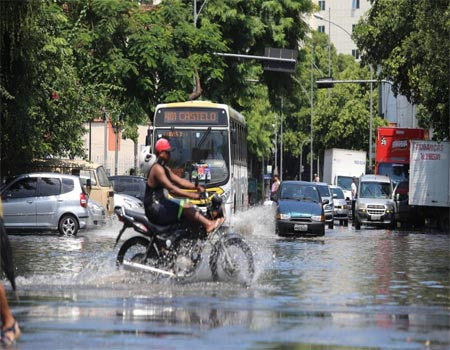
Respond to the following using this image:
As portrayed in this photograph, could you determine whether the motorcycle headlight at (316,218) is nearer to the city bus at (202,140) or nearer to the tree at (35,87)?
the city bus at (202,140)

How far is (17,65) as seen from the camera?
33.5 m

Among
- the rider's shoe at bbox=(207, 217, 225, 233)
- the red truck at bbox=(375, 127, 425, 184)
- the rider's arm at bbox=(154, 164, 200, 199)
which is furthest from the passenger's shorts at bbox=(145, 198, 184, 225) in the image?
the red truck at bbox=(375, 127, 425, 184)

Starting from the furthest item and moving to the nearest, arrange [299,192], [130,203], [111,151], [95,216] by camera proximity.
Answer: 1. [111,151]
2. [130,203]
3. [299,192]
4. [95,216]

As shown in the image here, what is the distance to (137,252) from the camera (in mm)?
16750

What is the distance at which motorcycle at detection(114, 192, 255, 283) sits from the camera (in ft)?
53.8

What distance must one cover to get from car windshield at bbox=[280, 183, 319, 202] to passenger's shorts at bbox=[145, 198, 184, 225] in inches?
790

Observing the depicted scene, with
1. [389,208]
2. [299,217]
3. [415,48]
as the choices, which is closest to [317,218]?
[299,217]

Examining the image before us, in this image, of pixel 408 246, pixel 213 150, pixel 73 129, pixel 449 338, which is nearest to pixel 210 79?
pixel 73 129

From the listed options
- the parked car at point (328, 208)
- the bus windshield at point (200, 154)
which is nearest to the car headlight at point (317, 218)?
the bus windshield at point (200, 154)

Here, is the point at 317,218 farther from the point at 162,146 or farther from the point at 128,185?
the point at 162,146

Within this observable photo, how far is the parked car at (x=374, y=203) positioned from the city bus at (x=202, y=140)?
1312 cm

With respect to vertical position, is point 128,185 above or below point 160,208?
above

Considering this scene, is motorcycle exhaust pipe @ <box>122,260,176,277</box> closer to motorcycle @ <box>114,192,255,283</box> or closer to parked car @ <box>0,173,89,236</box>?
motorcycle @ <box>114,192,255,283</box>

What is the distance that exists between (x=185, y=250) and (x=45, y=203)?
17053 millimetres
